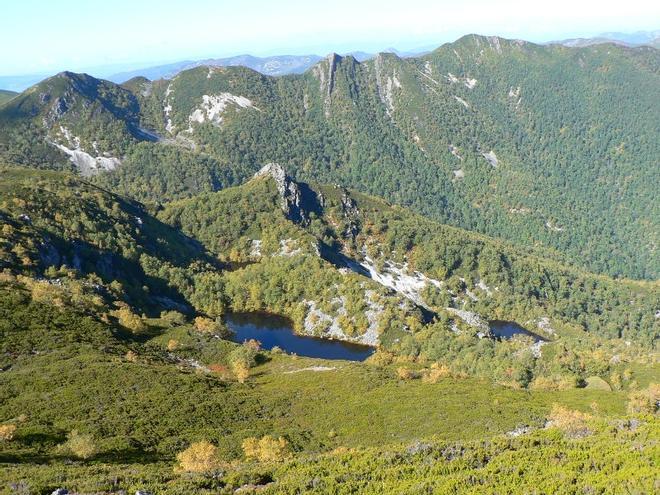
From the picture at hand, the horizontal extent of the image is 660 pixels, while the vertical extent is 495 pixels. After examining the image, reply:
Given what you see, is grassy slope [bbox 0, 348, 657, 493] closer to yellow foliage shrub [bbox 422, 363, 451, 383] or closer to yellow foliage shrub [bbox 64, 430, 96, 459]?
yellow foliage shrub [bbox 64, 430, 96, 459]

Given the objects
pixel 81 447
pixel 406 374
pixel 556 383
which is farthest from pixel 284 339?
pixel 81 447

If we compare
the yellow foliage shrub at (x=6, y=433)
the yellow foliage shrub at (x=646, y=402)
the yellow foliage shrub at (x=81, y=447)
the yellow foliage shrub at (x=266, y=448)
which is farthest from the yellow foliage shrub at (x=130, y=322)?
the yellow foliage shrub at (x=646, y=402)

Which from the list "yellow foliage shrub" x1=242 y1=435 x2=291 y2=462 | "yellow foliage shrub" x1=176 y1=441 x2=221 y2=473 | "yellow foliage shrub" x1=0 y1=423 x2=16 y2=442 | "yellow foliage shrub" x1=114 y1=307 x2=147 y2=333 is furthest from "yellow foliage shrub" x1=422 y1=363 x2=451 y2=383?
"yellow foliage shrub" x1=114 y1=307 x2=147 y2=333

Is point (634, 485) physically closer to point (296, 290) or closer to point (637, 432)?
point (637, 432)

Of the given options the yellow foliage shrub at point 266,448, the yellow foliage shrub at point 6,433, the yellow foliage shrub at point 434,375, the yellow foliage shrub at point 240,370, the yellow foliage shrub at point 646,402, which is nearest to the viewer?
the yellow foliage shrub at point 6,433

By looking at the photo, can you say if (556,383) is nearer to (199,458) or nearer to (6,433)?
(199,458)

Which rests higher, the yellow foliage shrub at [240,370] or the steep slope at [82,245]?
the steep slope at [82,245]

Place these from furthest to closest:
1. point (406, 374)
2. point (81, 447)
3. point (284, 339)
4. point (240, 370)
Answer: point (284, 339)
point (240, 370)
point (406, 374)
point (81, 447)

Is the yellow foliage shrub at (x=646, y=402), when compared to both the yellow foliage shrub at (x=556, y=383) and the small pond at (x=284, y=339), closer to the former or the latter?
the yellow foliage shrub at (x=556, y=383)

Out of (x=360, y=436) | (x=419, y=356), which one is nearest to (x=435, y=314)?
(x=419, y=356)

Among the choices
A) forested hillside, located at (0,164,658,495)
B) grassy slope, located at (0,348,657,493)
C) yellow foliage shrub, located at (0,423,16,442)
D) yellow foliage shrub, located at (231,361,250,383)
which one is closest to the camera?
grassy slope, located at (0,348,657,493)
